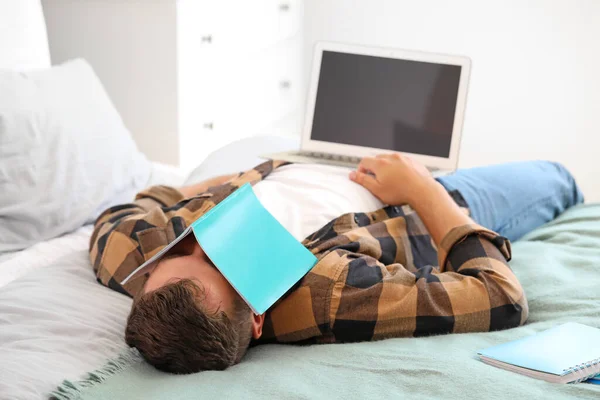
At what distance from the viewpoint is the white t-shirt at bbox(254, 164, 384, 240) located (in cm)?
116

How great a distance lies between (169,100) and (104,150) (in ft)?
2.44

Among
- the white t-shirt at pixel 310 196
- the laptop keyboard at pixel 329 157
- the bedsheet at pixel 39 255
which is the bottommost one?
the bedsheet at pixel 39 255

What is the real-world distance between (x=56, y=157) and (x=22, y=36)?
15.5 inches

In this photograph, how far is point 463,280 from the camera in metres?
0.97

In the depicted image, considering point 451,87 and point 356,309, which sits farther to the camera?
point 451,87

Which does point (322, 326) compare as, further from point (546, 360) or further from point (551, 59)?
point (551, 59)

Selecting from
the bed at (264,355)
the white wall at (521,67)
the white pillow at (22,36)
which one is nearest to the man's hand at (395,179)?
the bed at (264,355)

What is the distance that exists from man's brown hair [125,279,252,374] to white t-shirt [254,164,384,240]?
0.33 meters

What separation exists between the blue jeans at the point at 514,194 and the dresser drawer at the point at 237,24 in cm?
115

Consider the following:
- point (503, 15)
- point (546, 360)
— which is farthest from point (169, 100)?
point (546, 360)

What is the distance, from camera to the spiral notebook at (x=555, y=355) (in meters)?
0.76

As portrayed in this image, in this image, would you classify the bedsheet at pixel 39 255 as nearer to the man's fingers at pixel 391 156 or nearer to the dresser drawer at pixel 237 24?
the man's fingers at pixel 391 156

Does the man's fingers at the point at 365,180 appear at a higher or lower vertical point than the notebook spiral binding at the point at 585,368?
higher

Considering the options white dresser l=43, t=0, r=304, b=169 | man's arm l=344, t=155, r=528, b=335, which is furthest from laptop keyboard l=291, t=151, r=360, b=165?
white dresser l=43, t=0, r=304, b=169
